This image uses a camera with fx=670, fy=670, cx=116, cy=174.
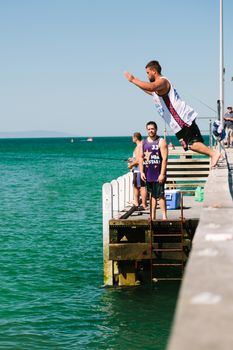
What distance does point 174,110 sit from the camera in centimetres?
916

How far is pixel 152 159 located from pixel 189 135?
60.4 inches

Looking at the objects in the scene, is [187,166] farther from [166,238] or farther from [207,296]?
[207,296]

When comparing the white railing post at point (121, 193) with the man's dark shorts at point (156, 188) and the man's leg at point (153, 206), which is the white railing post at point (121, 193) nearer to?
the man's leg at point (153, 206)

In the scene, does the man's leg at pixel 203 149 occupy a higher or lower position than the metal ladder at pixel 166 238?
higher

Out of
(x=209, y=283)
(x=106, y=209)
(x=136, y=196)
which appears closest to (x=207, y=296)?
(x=209, y=283)

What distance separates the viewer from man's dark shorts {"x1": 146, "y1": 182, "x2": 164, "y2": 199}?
11.3 metres

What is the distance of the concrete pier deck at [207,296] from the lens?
1825 millimetres

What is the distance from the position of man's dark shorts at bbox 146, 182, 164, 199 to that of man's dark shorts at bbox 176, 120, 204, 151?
1551 mm

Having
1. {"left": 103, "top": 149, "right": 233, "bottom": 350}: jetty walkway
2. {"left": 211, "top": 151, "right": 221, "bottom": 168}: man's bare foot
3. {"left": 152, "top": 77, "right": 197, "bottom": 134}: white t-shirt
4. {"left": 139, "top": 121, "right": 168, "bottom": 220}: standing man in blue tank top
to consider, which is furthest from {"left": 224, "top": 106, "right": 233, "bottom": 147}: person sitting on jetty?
{"left": 152, "top": 77, "right": 197, "bottom": 134}: white t-shirt

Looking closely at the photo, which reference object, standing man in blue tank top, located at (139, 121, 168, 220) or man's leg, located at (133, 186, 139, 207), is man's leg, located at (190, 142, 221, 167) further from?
man's leg, located at (133, 186, 139, 207)

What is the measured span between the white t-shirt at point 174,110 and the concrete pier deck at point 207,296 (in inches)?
201

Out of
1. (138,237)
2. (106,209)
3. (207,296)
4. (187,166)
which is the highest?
(207,296)

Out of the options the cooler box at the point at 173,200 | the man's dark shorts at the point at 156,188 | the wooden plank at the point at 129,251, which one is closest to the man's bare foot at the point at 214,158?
the man's dark shorts at the point at 156,188

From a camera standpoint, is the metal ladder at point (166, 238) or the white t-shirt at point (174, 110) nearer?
the white t-shirt at point (174, 110)
